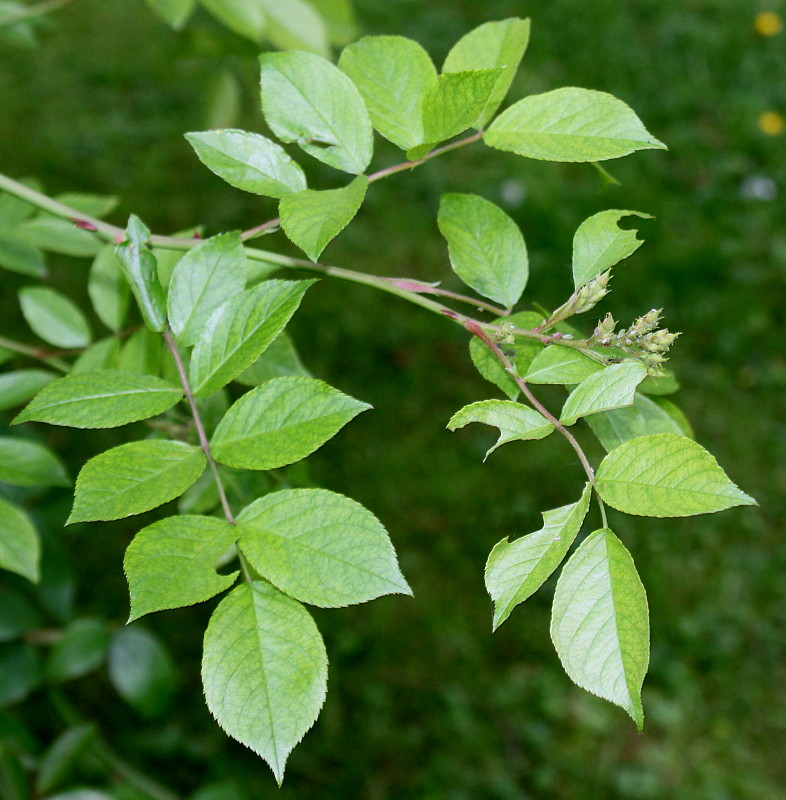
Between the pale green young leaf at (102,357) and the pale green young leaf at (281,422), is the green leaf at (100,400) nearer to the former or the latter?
the pale green young leaf at (281,422)

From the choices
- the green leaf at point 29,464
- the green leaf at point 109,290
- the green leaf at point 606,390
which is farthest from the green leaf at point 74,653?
the green leaf at point 606,390

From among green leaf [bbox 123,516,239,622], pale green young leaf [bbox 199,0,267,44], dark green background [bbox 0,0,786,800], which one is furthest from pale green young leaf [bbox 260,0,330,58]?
green leaf [bbox 123,516,239,622]

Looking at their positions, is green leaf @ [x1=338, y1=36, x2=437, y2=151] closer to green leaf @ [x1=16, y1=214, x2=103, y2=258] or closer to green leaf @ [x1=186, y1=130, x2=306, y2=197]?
green leaf @ [x1=186, y1=130, x2=306, y2=197]

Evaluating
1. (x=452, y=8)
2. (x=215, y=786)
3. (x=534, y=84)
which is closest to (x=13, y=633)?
(x=215, y=786)

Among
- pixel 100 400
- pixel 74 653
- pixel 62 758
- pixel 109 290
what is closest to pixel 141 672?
pixel 74 653

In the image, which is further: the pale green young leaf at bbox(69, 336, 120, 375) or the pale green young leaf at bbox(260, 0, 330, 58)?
the pale green young leaf at bbox(260, 0, 330, 58)

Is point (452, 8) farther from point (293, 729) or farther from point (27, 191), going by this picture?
point (293, 729)

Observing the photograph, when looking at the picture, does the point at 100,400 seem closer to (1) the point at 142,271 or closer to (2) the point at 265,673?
(1) the point at 142,271
